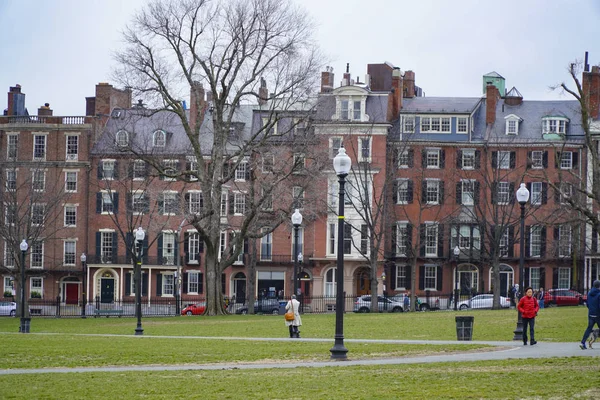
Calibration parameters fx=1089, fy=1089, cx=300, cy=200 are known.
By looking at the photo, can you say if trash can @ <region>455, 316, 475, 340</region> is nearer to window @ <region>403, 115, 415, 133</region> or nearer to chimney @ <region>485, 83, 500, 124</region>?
window @ <region>403, 115, 415, 133</region>

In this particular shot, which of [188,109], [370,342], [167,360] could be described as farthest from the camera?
[188,109]

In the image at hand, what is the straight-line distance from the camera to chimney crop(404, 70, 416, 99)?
8819cm

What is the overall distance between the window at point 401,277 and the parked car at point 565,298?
1455cm

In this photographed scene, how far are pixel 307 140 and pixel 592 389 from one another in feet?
131

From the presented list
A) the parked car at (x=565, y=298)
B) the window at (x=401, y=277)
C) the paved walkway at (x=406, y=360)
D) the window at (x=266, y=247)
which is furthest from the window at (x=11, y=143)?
the paved walkway at (x=406, y=360)

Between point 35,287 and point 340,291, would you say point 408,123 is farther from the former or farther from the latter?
point 340,291

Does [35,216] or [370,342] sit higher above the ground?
[35,216]

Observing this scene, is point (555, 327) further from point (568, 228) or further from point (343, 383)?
point (568, 228)

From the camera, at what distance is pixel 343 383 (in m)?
19.0

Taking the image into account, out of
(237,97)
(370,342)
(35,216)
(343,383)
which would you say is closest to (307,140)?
(237,97)

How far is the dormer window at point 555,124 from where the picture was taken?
8156cm

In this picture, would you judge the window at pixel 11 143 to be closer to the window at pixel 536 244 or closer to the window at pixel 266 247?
the window at pixel 266 247

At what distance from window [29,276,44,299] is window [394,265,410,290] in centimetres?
2712

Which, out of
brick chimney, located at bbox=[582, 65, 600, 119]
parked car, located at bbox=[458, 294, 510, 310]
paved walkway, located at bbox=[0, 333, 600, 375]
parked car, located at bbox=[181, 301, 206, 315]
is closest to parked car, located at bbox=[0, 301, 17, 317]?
parked car, located at bbox=[181, 301, 206, 315]
